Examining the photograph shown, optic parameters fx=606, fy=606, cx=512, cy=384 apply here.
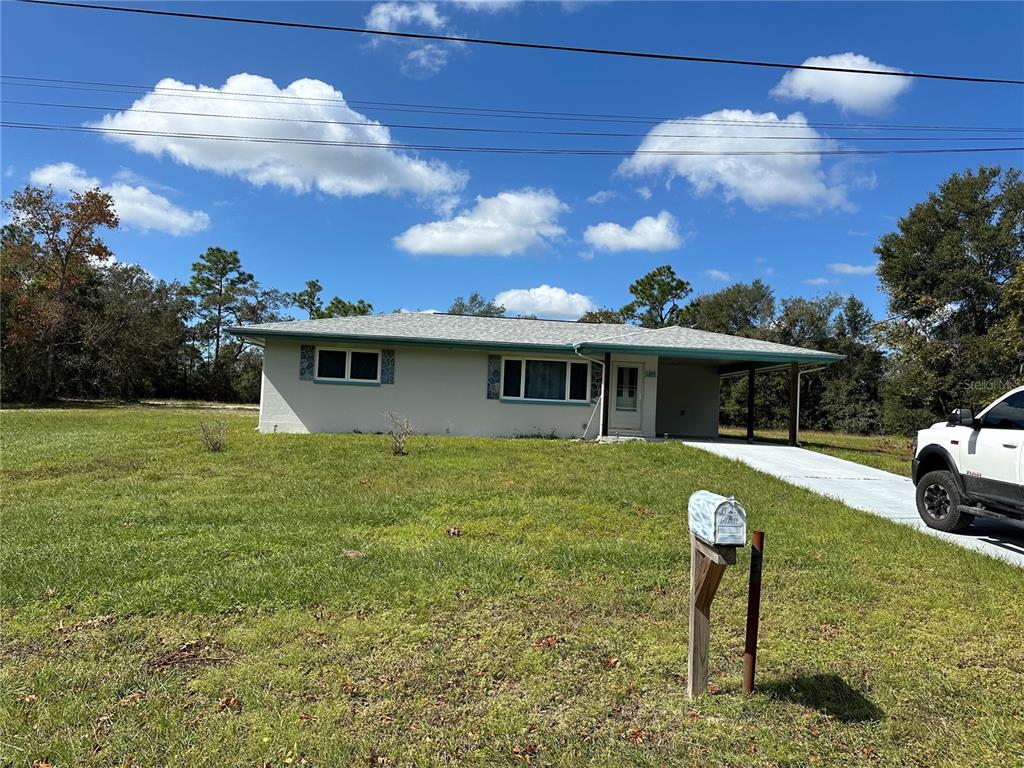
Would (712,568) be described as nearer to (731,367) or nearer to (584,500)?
(584,500)

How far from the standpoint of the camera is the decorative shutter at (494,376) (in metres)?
15.5

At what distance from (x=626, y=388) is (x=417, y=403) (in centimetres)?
544

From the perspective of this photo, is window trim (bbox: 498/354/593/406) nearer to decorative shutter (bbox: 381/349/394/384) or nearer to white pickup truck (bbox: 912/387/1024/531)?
decorative shutter (bbox: 381/349/394/384)

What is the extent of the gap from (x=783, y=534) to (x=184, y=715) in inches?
217

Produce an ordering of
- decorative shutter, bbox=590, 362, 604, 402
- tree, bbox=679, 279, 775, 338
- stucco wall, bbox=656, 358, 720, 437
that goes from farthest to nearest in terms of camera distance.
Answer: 1. tree, bbox=679, 279, 775, 338
2. stucco wall, bbox=656, 358, 720, 437
3. decorative shutter, bbox=590, 362, 604, 402

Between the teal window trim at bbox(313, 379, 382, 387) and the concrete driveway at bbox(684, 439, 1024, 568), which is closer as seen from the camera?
the concrete driveway at bbox(684, 439, 1024, 568)

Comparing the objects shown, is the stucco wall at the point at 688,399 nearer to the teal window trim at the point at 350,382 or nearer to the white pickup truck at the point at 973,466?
the teal window trim at the point at 350,382

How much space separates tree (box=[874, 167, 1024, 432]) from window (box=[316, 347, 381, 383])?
75.9 ft

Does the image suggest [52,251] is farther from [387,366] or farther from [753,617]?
[753,617]

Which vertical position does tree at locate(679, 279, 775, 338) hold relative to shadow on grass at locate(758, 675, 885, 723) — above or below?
above

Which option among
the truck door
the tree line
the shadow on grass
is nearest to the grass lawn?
the shadow on grass

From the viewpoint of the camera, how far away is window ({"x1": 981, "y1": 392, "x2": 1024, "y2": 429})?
19.7 ft

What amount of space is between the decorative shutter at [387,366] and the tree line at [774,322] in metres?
17.2

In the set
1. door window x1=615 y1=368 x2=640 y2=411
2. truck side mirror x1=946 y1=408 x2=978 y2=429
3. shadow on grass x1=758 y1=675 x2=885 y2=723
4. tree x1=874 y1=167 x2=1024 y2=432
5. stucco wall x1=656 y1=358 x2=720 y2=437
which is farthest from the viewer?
tree x1=874 y1=167 x2=1024 y2=432
